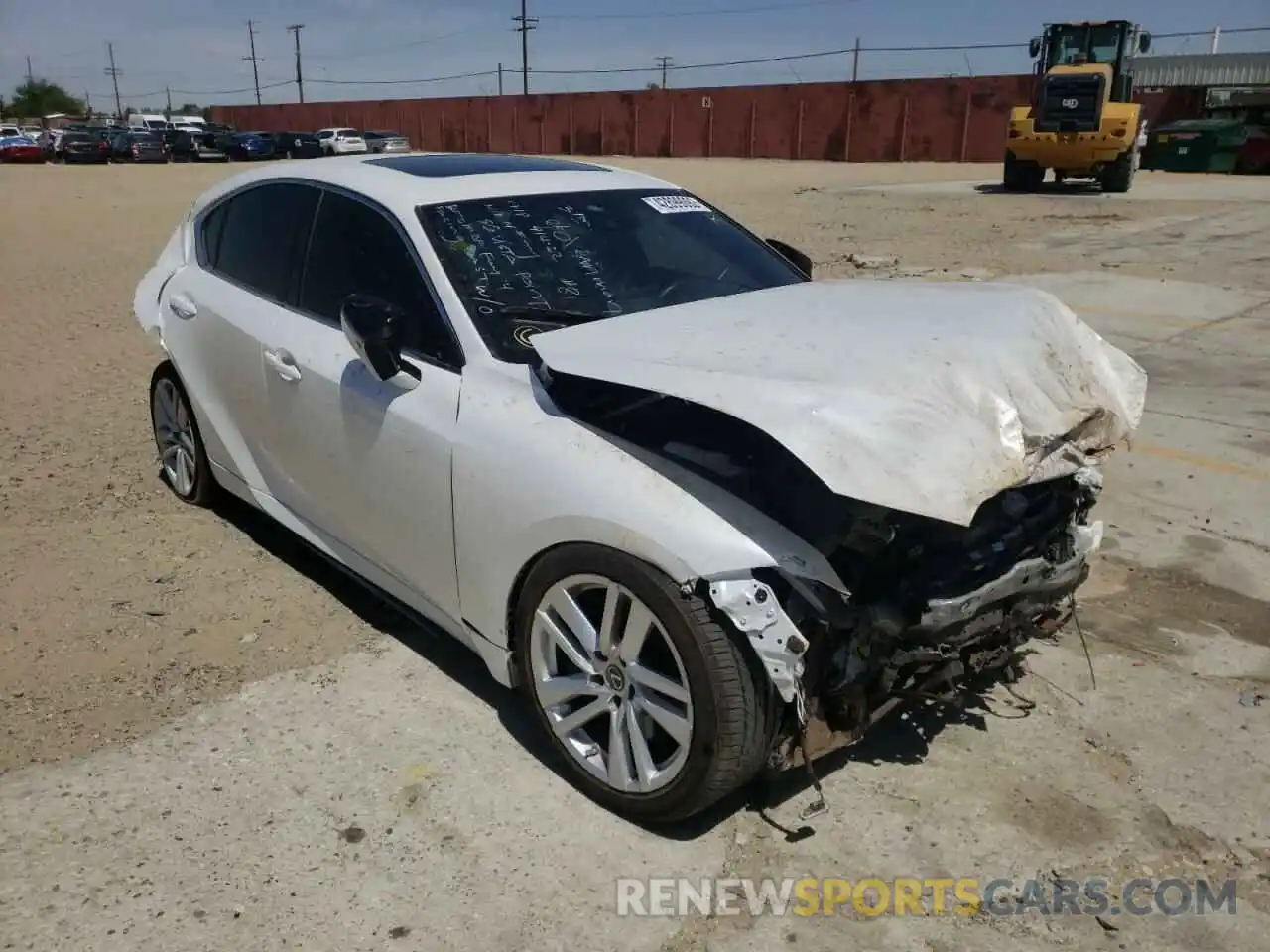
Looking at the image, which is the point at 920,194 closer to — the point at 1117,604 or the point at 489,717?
the point at 1117,604

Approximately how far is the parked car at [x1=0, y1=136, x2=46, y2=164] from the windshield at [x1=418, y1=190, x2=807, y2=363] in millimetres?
47713

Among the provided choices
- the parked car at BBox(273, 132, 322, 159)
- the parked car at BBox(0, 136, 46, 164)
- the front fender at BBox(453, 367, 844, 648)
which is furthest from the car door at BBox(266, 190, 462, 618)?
the parked car at BBox(0, 136, 46, 164)

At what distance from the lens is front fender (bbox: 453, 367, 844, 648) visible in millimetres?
2477

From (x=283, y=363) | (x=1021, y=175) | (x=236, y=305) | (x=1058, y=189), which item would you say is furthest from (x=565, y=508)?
(x=1058, y=189)

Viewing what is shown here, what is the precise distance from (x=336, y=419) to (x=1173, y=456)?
4556mm

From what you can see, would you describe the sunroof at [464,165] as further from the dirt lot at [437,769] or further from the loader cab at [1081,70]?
the loader cab at [1081,70]

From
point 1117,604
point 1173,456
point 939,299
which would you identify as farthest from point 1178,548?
point 939,299

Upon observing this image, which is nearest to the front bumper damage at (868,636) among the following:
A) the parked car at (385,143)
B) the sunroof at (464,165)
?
the sunroof at (464,165)

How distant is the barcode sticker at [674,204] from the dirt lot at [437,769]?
74.5 inches

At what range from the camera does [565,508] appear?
267 centimetres

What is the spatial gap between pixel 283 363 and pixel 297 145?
4448 cm

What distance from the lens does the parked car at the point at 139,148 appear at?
4103 cm

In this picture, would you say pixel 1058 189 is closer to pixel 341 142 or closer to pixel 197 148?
pixel 341 142

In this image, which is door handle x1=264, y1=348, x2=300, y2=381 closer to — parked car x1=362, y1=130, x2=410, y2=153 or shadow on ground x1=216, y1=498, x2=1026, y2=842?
shadow on ground x1=216, y1=498, x2=1026, y2=842
